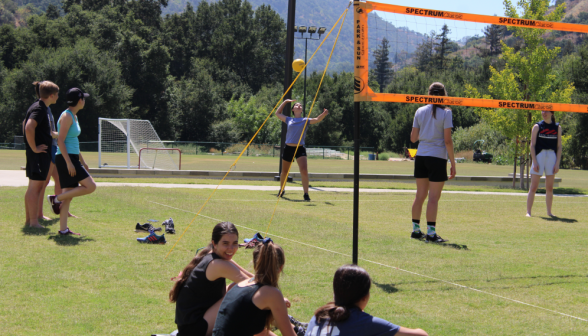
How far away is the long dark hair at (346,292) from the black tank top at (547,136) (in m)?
8.53

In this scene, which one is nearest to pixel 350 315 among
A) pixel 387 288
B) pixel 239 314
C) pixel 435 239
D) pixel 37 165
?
pixel 239 314

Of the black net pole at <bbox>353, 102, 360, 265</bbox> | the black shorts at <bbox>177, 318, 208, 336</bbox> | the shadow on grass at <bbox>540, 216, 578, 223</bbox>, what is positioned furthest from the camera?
the shadow on grass at <bbox>540, 216, 578, 223</bbox>

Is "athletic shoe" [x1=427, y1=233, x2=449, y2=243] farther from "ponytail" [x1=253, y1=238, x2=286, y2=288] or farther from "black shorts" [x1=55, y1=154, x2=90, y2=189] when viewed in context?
"black shorts" [x1=55, y1=154, x2=90, y2=189]

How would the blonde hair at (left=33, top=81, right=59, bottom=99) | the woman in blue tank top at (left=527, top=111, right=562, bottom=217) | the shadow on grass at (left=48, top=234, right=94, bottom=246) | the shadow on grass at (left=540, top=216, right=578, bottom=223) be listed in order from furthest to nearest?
the woman in blue tank top at (left=527, top=111, right=562, bottom=217), the shadow on grass at (left=540, top=216, right=578, bottom=223), the blonde hair at (left=33, top=81, right=59, bottom=99), the shadow on grass at (left=48, top=234, right=94, bottom=246)

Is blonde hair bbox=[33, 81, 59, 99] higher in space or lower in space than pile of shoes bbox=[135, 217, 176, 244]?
higher

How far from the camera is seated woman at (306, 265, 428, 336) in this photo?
273 centimetres

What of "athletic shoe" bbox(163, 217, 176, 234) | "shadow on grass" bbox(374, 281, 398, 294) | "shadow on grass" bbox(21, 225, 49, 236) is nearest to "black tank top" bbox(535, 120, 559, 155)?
"shadow on grass" bbox(374, 281, 398, 294)

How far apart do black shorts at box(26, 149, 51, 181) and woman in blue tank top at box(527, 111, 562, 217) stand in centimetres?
842

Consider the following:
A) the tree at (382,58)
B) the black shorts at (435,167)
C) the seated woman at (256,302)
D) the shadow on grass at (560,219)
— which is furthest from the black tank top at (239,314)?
the shadow on grass at (560,219)

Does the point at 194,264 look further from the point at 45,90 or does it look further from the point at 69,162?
the point at 45,90

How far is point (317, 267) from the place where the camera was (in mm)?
5629

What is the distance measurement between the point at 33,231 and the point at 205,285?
456cm

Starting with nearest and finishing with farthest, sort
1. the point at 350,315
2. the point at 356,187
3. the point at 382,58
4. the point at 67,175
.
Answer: the point at 350,315
the point at 356,187
the point at 67,175
the point at 382,58

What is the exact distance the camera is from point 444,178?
7.16 meters
